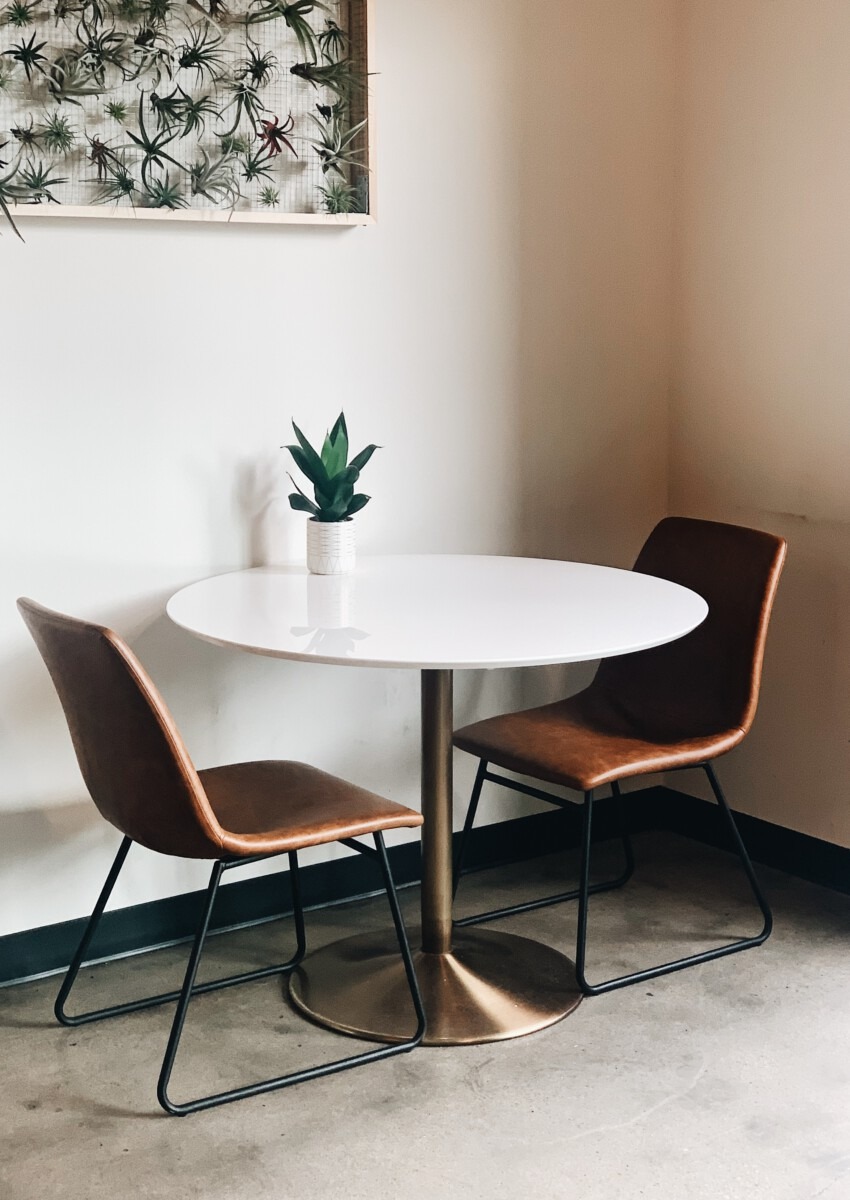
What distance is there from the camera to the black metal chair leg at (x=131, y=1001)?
8.00 feet

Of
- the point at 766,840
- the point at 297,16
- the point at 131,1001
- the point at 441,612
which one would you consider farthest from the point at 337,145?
the point at 766,840

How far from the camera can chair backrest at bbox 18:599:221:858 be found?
199 centimetres

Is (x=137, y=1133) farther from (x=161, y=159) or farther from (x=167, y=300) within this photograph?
(x=161, y=159)

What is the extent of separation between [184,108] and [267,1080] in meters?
1.82

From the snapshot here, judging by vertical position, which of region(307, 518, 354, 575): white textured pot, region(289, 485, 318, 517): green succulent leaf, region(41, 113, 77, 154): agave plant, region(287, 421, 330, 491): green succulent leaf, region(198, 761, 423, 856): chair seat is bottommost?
region(198, 761, 423, 856): chair seat

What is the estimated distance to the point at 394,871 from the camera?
309 cm

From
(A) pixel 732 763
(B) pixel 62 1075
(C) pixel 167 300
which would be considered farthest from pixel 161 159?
(A) pixel 732 763

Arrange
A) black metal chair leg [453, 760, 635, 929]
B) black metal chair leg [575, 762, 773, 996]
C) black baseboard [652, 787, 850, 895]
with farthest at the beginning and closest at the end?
black baseboard [652, 787, 850, 895] → black metal chair leg [453, 760, 635, 929] → black metal chair leg [575, 762, 773, 996]

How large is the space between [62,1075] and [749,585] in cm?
165

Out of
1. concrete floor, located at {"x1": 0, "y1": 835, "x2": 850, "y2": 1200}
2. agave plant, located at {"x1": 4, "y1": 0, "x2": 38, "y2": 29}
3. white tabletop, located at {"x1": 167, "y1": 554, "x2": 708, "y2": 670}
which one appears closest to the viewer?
concrete floor, located at {"x1": 0, "y1": 835, "x2": 850, "y2": 1200}

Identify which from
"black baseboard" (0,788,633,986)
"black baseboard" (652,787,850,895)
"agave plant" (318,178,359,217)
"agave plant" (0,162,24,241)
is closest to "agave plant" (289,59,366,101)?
"agave plant" (318,178,359,217)

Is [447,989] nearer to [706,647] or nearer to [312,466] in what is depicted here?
[706,647]

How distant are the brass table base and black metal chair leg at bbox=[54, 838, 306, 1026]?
0.06 m

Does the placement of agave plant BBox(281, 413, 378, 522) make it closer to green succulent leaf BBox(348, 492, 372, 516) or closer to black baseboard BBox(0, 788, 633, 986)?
green succulent leaf BBox(348, 492, 372, 516)
